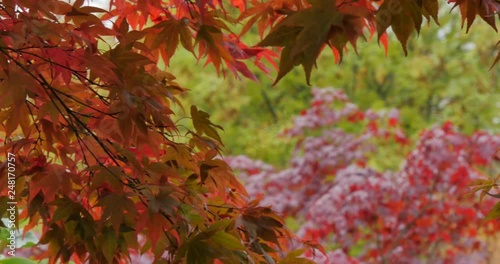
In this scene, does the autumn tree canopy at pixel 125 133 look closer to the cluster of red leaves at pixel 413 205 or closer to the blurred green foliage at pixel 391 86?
the cluster of red leaves at pixel 413 205

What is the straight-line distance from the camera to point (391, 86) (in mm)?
8789

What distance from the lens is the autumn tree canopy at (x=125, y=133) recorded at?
3.89ft

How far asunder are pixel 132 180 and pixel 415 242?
313cm

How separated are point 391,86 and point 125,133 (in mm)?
7798

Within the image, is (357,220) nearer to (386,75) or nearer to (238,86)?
(238,86)

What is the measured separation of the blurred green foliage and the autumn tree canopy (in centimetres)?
643

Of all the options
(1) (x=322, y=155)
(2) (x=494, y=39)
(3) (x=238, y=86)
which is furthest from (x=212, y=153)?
(2) (x=494, y=39)

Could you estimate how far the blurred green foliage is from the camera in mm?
8203

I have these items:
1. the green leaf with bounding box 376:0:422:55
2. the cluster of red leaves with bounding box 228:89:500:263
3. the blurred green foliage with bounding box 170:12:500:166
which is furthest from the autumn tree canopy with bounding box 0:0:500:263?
the blurred green foliage with bounding box 170:12:500:166

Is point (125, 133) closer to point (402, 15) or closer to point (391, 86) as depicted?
point (402, 15)

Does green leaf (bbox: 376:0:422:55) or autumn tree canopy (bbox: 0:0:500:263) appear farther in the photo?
autumn tree canopy (bbox: 0:0:500:263)

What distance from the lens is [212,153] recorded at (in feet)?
4.51

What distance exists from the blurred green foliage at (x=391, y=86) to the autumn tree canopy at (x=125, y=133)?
6.43m

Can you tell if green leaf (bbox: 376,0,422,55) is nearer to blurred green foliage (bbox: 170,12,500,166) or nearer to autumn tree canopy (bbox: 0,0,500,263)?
autumn tree canopy (bbox: 0,0,500,263)
